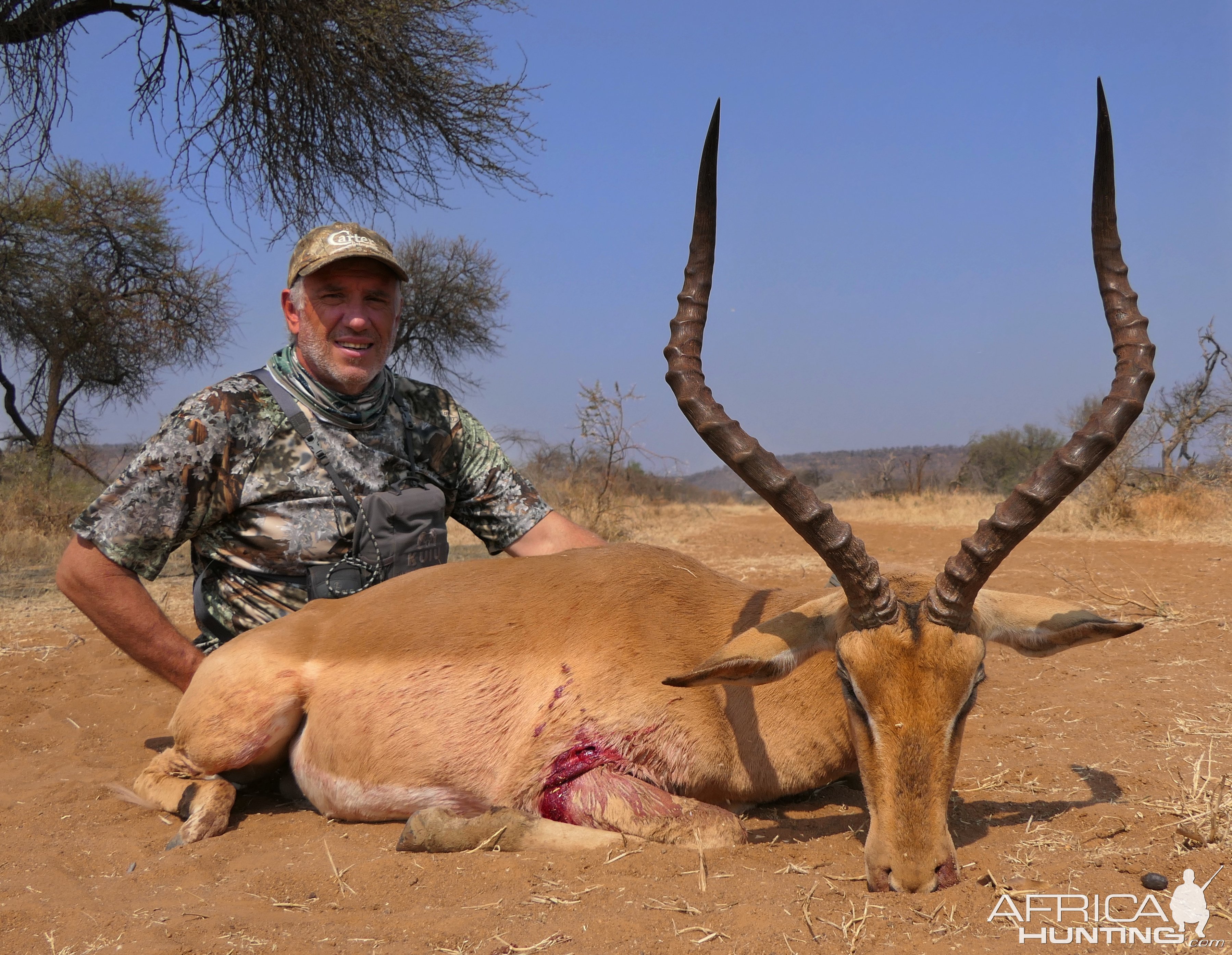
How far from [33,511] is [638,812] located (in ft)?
50.5

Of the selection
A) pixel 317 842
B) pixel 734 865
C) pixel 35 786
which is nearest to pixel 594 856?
pixel 734 865

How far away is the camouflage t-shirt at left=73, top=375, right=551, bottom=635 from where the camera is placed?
4.53m

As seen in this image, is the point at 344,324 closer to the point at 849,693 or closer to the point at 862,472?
Result: the point at 849,693

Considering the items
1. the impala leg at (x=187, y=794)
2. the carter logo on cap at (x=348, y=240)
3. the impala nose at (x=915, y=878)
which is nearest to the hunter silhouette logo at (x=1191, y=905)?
the impala nose at (x=915, y=878)

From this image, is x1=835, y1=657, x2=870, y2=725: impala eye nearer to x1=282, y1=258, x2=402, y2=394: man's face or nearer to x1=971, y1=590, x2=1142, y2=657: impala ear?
x1=971, y1=590, x2=1142, y2=657: impala ear

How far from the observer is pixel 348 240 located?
5230 millimetres

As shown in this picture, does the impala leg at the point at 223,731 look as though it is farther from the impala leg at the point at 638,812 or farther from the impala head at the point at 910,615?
the impala head at the point at 910,615

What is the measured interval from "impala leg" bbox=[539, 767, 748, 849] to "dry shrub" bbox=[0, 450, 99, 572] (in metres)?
10.9

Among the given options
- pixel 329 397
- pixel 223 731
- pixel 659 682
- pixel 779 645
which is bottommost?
pixel 223 731

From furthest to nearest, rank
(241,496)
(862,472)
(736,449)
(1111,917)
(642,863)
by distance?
(862,472)
(241,496)
(736,449)
(642,863)
(1111,917)

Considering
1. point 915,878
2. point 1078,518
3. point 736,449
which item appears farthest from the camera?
point 1078,518

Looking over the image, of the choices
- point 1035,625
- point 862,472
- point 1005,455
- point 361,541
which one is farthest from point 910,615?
point 862,472

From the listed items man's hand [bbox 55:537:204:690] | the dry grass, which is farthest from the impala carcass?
the dry grass

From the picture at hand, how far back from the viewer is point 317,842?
373 cm
